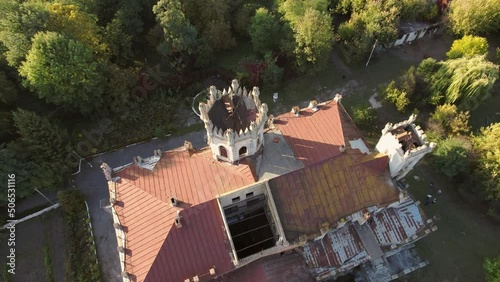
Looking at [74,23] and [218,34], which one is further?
[218,34]

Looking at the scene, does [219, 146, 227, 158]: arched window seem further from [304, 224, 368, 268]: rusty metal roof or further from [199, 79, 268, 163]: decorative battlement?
[304, 224, 368, 268]: rusty metal roof

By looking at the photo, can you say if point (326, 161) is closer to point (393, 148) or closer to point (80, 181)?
point (393, 148)

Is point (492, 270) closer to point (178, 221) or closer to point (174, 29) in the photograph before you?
A: point (178, 221)

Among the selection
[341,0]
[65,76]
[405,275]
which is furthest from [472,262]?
[65,76]

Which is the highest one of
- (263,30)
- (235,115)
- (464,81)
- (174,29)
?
(174,29)

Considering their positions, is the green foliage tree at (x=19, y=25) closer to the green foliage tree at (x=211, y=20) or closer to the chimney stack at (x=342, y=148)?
the green foliage tree at (x=211, y=20)

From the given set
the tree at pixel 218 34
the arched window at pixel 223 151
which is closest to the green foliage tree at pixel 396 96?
the tree at pixel 218 34

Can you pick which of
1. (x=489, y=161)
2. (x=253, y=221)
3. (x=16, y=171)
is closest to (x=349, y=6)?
(x=489, y=161)
